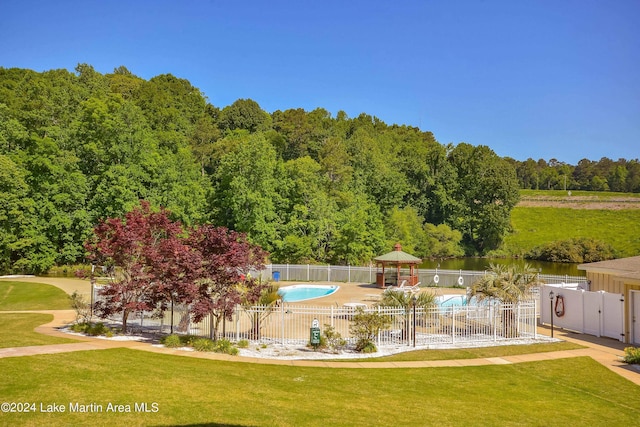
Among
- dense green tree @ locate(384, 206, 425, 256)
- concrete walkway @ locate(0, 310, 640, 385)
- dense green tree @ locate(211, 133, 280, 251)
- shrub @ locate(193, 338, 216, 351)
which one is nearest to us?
concrete walkway @ locate(0, 310, 640, 385)

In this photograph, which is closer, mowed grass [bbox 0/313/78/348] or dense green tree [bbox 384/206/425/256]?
mowed grass [bbox 0/313/78/348]

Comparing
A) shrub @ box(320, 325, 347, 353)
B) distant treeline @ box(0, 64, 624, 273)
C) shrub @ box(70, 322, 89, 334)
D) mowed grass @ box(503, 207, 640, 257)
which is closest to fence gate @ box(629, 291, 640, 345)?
shrub @ box(320, 325, 347, 353)

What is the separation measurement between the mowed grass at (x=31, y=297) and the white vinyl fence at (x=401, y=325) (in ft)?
23.6

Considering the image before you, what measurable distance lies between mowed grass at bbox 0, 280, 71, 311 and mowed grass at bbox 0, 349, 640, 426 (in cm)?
1241

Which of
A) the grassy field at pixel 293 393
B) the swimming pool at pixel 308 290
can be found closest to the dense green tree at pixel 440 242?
the swimming pool at pixel 308 290

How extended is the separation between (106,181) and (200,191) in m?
8.64

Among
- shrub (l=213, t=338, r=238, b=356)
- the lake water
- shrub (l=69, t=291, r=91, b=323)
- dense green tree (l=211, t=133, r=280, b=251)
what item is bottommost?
the lake water

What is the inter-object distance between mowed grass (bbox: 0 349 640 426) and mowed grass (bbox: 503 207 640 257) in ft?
209

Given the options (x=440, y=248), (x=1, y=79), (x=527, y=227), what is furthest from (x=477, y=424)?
(x=527, y=227)

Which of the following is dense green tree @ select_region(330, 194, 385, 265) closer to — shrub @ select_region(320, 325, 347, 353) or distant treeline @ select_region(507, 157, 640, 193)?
shrub @ select_region(320, 325, 347, 353)

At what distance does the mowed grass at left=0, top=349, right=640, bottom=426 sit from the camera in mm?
9144

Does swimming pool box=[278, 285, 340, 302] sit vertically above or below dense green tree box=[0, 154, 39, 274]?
below

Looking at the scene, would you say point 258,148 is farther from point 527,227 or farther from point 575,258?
point 527,227

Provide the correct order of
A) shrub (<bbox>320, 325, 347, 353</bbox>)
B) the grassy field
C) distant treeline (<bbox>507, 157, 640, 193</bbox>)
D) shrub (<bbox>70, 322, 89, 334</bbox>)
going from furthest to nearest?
distant treeline (<bbox>507, 157, 640, 193</bbox>) < shrub (<bbox>70, 322, 89, 334</bbox>) < shrub (<bbox>320, 325, 347, 353</bbox>) < the grassy field
